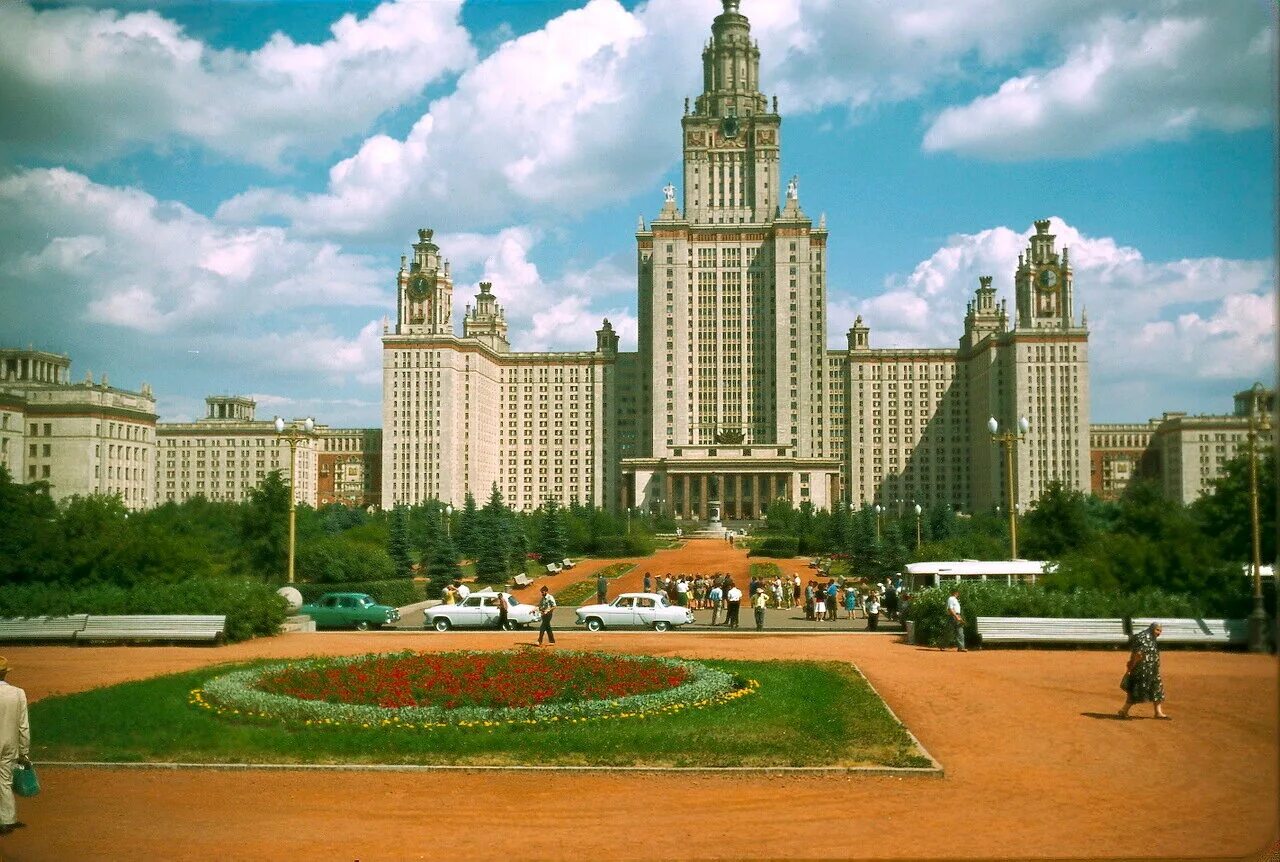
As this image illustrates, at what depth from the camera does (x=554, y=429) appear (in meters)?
127

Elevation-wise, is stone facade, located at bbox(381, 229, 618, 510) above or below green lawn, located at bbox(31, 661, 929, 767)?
above

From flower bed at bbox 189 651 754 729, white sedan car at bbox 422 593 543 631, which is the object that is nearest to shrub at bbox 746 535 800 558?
white sedan car at bbox 422 593 543 631

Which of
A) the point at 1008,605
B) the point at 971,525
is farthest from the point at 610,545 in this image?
the point at 1008,605

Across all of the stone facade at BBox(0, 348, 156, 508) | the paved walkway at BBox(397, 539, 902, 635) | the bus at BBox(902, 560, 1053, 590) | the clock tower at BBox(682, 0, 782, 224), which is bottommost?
the paved walkway at BBox(397, 539, 902, 635)

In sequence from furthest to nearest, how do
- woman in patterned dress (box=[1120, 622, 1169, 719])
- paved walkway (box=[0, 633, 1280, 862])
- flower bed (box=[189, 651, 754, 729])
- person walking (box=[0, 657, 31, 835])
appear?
woman in patterned dress (box=[1120, 622, 1169, 719])
flower bed (box=[189, 651, 754, 729])
paved walkway (box=[0, 633, 1280, 862])
person walking (box=[0, 657, 31, 835])

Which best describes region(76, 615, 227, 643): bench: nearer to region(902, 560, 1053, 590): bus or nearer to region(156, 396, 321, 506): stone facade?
region(902, 560, 1053, 590): bus

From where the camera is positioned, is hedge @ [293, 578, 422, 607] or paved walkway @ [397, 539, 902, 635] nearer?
paved walkway @ [397, 539, 902, 635]

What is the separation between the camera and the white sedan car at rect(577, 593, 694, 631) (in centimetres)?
3017

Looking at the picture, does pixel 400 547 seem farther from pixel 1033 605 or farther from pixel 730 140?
pixel 730 140

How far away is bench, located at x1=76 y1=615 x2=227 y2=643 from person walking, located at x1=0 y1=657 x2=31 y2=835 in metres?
15.2

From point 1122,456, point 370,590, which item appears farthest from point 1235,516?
point 1122,456

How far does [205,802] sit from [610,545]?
5748cm

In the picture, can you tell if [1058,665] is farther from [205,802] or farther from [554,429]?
[554,429]

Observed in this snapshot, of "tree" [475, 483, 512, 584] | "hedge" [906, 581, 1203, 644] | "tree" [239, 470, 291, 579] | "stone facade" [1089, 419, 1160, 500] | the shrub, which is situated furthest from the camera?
the shrub
